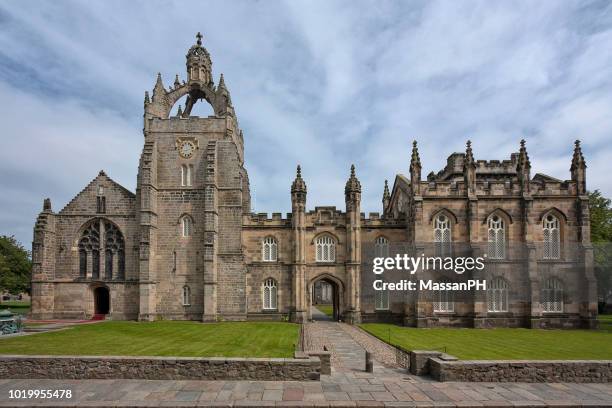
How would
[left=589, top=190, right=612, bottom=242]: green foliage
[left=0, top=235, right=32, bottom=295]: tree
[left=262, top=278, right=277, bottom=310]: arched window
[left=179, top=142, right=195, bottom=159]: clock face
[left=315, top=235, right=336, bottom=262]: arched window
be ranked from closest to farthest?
[left=262, top=278, right=277, bottom=310]: arched window < [left=315, top=235, right=336, bottom=262]: arched window < [left=179, top=142, right=195, bottom=159]: clock face < [left=589, top=190, right=612, bottom=242]: green foliage < [left=0, top=235, right=32, bottom=295]: tree

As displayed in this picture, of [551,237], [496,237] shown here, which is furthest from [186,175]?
[551,237]

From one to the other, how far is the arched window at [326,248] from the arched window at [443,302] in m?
8.58

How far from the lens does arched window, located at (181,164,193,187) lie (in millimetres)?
35344

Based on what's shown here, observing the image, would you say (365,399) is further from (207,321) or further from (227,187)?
(227,187)

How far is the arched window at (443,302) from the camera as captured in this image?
32156 millimetres

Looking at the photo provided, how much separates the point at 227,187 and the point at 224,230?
3585 mm

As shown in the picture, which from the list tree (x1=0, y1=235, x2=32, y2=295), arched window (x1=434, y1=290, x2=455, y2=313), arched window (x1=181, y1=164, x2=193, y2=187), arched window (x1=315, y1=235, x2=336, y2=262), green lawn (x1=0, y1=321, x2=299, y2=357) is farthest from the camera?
tree (x1=0, y1=235, x2=32, y2=295)

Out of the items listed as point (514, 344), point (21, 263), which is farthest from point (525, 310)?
point (21, 263)

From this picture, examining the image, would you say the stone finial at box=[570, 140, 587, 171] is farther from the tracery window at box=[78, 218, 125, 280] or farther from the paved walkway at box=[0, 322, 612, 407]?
the tracery window at box=[78, 218, 125, 280]

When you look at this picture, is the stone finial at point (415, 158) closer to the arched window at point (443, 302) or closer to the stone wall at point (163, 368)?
the arched window at point (443, 302)

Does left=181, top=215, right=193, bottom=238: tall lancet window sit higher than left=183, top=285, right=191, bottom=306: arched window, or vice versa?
left=181, top=215, right=193, bottom=238: tall lancet window

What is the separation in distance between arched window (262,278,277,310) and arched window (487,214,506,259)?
1717cm

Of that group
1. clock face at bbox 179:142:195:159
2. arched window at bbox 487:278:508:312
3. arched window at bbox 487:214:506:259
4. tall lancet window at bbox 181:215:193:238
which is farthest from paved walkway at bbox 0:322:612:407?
clock face at bbox 179:142:195:159

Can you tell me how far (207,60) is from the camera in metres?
39.6
